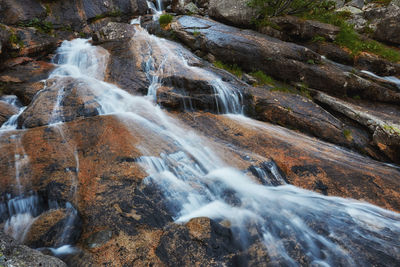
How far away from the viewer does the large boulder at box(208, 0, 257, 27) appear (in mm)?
11992

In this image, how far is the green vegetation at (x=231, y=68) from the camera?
939 cm

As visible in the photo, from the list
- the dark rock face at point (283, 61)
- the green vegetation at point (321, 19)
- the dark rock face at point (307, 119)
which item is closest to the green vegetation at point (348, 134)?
the dark rock face at point (307, 119)

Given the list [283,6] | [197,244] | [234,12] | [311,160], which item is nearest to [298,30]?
[283,6]

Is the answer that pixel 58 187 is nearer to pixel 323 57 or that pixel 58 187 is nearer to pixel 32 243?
pixel 32 243

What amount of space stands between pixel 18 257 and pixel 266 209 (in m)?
3.39

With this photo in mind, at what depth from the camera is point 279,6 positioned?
1166cm

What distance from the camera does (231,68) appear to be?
9.66m

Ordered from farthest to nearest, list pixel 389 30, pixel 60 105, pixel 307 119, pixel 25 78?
pixel 389 30 < pixel 25 78 < pixel 307 119 < pixel 60 105

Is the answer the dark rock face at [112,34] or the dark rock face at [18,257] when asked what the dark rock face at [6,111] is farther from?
the dark rock face at [112,34]

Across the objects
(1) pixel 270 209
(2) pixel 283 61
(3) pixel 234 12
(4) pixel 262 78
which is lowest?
(1) pixel 270 209

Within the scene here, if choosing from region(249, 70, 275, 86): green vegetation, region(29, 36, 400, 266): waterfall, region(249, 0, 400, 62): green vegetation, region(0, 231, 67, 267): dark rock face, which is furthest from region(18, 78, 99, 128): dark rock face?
region(249, 0, 400, 62): green vegetation

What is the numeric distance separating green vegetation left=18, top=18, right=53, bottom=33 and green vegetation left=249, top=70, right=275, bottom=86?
9600 millimetres

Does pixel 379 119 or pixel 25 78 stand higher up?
pixel 25 78

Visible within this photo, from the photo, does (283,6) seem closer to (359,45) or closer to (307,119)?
(359,45)
